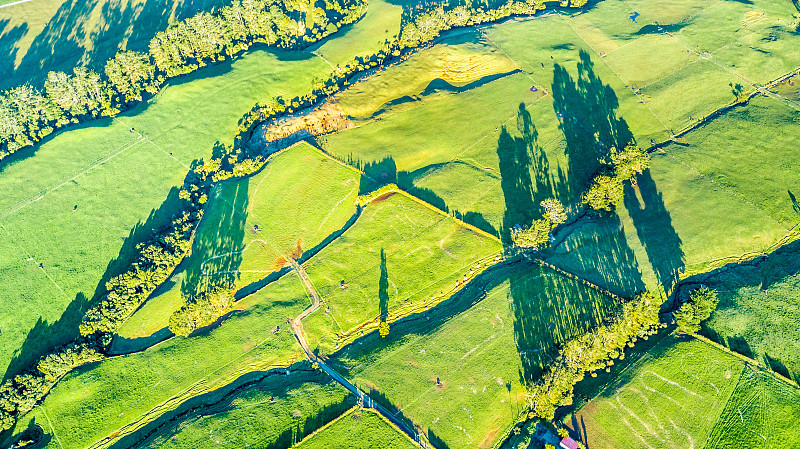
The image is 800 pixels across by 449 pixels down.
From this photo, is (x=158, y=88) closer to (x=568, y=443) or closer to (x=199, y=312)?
(x=199, y=312)

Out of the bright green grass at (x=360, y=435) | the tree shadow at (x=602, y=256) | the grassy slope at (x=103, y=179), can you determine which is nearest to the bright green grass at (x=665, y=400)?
the tree shadow at (x=602, y=256)

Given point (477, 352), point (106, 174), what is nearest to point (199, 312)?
point (106, 174)

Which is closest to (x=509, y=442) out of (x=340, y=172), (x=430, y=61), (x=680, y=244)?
(x=680, y=244)

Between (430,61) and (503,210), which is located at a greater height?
(430,61)

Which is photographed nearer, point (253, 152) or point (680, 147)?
point (680, 147)

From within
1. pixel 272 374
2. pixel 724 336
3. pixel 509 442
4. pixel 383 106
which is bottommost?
pixel 509 442

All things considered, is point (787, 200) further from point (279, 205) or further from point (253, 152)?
point (253, 152)

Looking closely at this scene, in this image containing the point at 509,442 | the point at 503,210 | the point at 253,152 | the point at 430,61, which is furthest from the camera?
the point at 430,61
